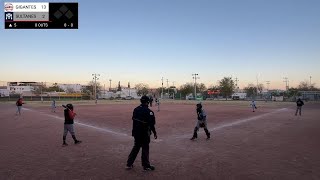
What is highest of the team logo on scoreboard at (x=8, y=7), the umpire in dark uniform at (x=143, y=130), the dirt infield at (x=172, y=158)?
the team logo on scoreboard at (x=8, y=7)

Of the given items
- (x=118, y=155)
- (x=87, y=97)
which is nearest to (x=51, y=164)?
(x=118, y=155)

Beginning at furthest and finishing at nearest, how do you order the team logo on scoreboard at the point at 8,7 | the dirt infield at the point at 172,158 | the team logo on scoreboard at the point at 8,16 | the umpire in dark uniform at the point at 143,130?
the team logo on scoreboard at the point at 8,7
the team logo on scoreboard at the point at 8,16
the umpire in dark uniform at the point at 143,130
the dirt infield at the point at 172,158

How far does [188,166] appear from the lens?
24.5 feet

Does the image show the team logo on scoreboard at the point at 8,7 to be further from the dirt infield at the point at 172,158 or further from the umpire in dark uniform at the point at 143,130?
the umpire in dark uniform at the point at 143,130

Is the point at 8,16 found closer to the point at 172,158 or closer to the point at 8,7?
the point at 8,7
